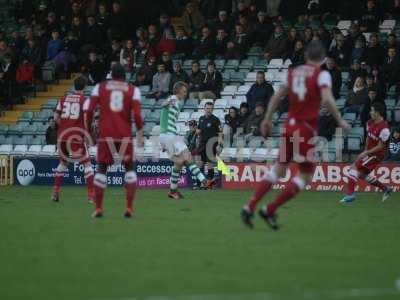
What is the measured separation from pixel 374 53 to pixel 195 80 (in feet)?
16.9

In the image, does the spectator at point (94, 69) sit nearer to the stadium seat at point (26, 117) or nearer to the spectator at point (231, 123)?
the stadium seat at point (26, 117)

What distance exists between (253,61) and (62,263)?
1958 centimetres

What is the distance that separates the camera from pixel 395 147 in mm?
23750

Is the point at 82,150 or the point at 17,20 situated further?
the point at 17,20

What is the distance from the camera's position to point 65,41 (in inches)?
1222

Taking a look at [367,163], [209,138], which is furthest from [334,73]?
[367,163]

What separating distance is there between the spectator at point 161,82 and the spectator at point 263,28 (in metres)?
2.76

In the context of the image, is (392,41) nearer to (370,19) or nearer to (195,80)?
(370,19)

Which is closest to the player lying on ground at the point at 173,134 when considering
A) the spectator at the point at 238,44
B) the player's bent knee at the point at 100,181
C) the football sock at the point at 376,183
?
the football sock at the point at 376,183

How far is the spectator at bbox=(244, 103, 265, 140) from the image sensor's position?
1012 inches

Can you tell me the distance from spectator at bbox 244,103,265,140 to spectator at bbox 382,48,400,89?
3216mm

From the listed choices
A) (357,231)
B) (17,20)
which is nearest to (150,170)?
(17,20)

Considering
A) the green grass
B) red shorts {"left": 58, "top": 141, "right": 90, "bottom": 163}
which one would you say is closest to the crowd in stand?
red shorts {"left": 58, "top": 141, "right": 90, "bottom": 163}

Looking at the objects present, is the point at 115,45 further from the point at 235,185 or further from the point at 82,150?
the point at 82,150
